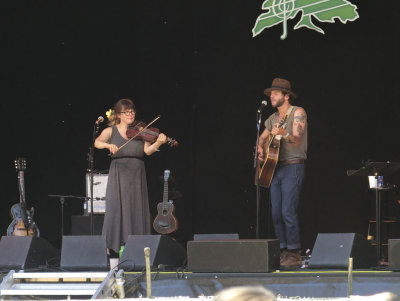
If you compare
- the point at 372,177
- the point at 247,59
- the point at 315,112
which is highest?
the point at 247,59

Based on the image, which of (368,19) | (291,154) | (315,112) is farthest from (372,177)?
(368,19)

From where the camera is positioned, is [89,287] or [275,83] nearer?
[89,287]

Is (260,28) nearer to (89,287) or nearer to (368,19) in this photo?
(368,19)

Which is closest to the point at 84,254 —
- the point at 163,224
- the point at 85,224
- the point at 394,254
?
the point at 394,254

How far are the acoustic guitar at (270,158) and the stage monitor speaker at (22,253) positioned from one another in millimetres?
2185

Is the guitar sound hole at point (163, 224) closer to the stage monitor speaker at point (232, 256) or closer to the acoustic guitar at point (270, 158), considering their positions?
the acoustic guitar at point (270, 158)

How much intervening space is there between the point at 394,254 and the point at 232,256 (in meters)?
1.15

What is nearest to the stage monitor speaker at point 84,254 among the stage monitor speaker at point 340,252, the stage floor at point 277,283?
the stage floor at point 277,283

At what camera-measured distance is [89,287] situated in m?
5.02

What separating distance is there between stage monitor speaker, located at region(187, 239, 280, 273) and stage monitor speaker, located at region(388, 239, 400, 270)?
32.5 inches

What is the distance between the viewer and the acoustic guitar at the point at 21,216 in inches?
337

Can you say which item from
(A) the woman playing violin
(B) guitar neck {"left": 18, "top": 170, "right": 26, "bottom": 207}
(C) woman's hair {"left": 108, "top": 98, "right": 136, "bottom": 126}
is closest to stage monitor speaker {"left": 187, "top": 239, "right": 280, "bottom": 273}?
(A) the woman playing violin

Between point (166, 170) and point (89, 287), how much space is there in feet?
12.2

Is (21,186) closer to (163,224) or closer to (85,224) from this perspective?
(85,224)
